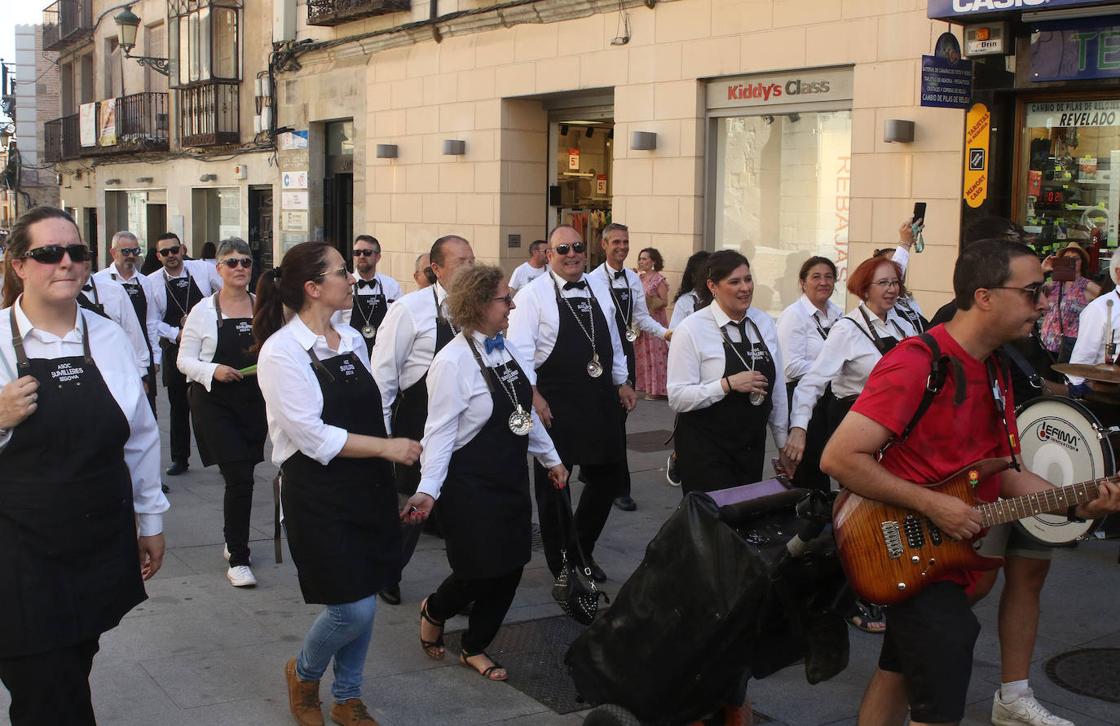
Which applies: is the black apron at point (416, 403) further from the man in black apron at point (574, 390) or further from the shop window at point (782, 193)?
the shop window at point (782, 193)

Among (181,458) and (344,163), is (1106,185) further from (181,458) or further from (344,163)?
(344,163)

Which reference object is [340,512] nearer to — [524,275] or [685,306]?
[685,306]

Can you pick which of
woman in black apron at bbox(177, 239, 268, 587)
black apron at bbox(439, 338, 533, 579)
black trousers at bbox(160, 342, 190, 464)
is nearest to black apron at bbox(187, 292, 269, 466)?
woman in black apron at bbox(177, 239, 268, 587)

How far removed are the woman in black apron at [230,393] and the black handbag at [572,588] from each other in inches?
69.6

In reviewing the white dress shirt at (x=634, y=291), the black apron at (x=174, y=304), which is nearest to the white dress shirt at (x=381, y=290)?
the black apron at (x=174, y=304)

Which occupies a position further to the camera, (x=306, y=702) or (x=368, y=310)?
(x=368, y=310)

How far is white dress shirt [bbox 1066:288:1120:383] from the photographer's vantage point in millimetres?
7387

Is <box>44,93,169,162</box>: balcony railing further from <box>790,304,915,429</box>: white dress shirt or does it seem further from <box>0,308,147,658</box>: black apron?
<box>0,308,147,658</box>: black apron

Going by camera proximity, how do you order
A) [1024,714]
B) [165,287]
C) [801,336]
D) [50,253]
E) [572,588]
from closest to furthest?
1. [50,253]
2. [1024,714]
3. [572,588]
4. [801,336]
5. [165,287]

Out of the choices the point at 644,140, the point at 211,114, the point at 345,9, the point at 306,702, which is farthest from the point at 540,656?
the point at 211,114

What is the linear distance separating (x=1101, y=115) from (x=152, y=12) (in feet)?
75.2

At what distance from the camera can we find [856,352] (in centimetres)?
608

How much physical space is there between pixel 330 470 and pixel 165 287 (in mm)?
6066

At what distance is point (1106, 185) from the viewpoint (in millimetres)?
10102
